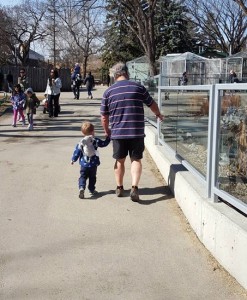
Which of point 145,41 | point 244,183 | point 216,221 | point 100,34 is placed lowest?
point 216,221

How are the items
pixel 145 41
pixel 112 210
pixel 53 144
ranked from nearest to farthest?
1. pixel 112 210
2. pixel 53 144
3. pixel 145 41

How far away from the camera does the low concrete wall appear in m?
3.63

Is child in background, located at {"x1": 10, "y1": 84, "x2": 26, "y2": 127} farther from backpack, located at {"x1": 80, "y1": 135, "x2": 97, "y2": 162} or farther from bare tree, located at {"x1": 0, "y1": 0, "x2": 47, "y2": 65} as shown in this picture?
bare tree, located at {"x1": 0, "y1": 0, "x2": 47, "y2": 65}

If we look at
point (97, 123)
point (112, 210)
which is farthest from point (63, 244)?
point (97, 123)

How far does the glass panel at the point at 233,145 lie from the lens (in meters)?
4.15

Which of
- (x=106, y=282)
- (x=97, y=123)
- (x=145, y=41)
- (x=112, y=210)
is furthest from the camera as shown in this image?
(x=145, y=41)

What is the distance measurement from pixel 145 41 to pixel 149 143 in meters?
18.2

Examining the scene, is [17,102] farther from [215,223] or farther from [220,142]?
[215,223]

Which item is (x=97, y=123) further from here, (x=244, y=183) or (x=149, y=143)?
(x=244, y=183)

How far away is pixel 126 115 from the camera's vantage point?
5855 millimetres

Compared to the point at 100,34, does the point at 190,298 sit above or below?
below

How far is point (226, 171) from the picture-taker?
450 centimetres

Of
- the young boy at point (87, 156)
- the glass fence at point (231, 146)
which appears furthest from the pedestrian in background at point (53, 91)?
the glass fence at point (231, 146)

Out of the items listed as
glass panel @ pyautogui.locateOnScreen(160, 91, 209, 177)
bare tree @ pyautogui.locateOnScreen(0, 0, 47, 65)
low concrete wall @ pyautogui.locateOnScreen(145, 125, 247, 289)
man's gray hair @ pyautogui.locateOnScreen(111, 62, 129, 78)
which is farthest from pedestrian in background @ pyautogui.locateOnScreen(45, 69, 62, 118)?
bare tree @ pyautogui.locateOnScreen(0, 0, 47, 65)
